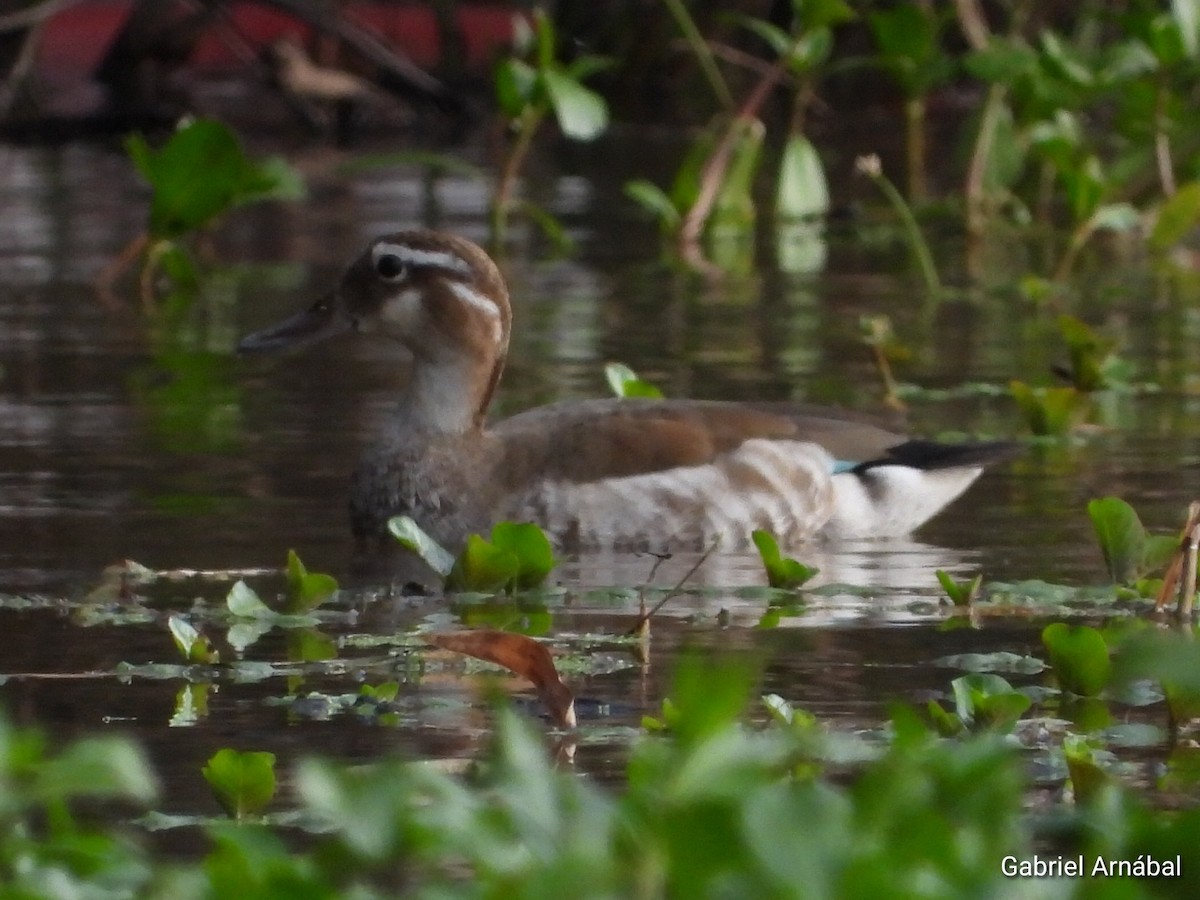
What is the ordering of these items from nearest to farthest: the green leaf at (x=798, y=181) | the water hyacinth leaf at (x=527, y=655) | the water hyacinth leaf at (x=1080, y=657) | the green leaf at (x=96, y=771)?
the green leaf at (x=96, y=771), the water hyacinth leaf at (x=527, y=655), the water hyacinth leaf at (x=1080, y=657), the green leaf at (x=798, y=181)

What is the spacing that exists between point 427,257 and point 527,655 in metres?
3.43

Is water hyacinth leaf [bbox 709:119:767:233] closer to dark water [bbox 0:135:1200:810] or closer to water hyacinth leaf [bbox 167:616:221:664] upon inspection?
dark water [bbox 0:135:1200:810]

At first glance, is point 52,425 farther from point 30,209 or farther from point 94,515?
point 30,209

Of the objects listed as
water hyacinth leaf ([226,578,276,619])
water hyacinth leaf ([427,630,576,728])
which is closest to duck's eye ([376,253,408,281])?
water hyacinth leaf ([226,578,276,619])

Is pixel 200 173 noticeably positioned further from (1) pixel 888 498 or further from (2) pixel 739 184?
(1) pixel 888 498

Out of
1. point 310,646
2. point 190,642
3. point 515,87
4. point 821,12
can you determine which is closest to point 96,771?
point 190,642

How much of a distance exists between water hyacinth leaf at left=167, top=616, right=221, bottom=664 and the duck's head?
2.62 metres

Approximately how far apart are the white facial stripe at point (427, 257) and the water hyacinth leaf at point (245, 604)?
7.57ft

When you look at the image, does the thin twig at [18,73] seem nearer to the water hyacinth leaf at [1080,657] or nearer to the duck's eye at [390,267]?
the duck's eye at [390,267]

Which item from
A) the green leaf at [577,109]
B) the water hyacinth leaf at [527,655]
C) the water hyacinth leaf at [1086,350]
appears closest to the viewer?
the water hyacinth leaf at [527,655]

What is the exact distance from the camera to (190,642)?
644 centimetres

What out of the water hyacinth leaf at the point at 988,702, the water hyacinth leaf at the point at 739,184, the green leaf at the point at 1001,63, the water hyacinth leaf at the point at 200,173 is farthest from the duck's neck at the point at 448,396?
the green leaf at the point at 1001,63

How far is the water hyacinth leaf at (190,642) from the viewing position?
641 cm

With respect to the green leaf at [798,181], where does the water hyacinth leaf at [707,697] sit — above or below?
below
